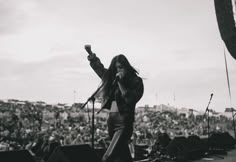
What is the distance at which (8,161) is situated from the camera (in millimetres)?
4164

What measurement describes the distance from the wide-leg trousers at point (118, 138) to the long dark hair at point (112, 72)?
34 centimetres

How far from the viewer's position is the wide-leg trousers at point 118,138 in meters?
3.06

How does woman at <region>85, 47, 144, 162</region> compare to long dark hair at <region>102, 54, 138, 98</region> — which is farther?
long dark hair at <region>102, 54, 138, 98</region>

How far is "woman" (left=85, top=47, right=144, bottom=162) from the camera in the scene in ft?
10.1

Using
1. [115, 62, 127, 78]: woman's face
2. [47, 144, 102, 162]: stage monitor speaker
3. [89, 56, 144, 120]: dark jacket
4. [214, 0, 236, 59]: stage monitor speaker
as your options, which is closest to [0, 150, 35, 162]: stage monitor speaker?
[47, 144, 102, 162]: stage monitor speaker

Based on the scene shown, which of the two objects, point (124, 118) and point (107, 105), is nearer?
point (124, 118)

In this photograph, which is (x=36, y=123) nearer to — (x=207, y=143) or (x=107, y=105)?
(x=207, y=143)

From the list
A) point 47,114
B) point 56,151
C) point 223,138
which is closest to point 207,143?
point 223,138

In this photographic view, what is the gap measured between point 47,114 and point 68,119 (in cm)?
159

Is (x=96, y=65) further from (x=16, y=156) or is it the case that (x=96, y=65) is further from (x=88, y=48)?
(x=16, y=156)

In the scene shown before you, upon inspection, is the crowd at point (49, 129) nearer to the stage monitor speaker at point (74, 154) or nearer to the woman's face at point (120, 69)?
the stage monitor speaker at point (74, 154)

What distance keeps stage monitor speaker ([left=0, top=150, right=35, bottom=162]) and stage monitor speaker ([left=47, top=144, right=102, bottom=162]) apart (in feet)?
1.32

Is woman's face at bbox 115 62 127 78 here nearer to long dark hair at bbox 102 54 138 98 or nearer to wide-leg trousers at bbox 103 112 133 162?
long dark hair at bbox 102 54 138 98

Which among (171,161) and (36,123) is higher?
(36,123)
